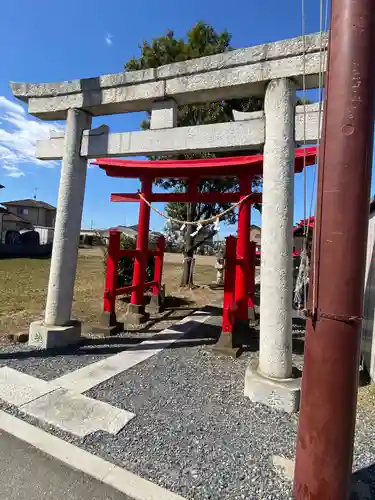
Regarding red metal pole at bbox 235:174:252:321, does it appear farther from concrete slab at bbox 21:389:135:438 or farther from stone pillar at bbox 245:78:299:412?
concrete slab at bbox 21:389:135:438

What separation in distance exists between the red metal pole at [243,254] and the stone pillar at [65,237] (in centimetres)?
322

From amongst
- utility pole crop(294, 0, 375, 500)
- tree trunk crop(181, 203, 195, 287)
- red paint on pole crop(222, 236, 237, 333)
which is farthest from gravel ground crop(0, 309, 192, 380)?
tree trunk crop(181, 203, 195, 287)

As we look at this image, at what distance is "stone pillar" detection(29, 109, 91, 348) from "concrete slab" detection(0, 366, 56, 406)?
36.9 inches

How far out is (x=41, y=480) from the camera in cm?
221

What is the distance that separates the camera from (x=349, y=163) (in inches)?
65.2

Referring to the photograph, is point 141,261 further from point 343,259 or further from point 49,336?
point 343,259

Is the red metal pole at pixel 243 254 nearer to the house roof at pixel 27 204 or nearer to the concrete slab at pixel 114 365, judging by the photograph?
the concrete slab at pixel 114 365

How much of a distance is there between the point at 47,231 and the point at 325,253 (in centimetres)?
4229

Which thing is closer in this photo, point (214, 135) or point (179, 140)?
point (214, 135)

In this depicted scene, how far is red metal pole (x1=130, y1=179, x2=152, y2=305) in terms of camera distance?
717 centimetres

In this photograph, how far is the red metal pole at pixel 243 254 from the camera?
21.4 feet

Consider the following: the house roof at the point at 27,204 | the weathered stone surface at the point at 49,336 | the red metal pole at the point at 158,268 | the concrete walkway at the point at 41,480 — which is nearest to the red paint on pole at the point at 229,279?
the weathered stone surface at the point at 49,336

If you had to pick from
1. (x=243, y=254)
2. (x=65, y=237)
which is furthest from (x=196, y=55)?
(x=65, y=237)

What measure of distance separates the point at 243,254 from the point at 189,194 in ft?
6.04
